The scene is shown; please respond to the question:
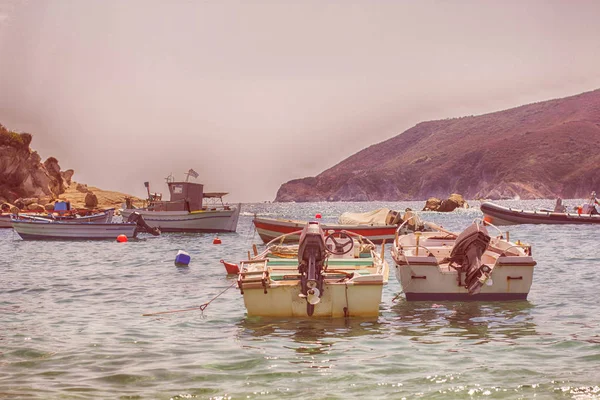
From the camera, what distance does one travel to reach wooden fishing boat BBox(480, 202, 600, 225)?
51.9 m

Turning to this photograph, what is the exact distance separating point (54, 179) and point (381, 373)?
10555cm

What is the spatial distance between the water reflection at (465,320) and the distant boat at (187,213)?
36.7 metres

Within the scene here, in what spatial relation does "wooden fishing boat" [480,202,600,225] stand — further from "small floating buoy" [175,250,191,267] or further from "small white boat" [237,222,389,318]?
"small white boat" [237,222,389,318]

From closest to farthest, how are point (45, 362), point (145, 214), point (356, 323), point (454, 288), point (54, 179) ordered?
point (45, 362) < point (356, 323) < point (454, 288) < point (145, 214) < point (54, 179)

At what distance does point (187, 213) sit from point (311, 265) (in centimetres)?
3917

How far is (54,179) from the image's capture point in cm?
10725

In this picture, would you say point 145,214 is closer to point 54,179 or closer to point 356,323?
point 356,323

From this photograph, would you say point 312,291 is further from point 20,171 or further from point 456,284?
point 20,171

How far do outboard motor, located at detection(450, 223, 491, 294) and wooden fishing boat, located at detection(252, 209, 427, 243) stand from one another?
1898 cm

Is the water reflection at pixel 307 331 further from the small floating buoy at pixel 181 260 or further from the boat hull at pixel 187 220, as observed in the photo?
the boat hull at pixel 187 220

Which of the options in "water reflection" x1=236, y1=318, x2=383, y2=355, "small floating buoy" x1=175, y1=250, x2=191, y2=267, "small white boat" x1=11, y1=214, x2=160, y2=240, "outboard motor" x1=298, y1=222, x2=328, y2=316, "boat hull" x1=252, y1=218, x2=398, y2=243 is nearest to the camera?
"water reflection" x1=236, y1=318, x2=383, y2=355

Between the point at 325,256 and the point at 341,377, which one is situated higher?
the point at 325,256

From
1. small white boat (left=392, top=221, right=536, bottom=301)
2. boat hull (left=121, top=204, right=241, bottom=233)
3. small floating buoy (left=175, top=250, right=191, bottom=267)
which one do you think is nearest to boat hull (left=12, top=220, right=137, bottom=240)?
boat hull (left=121, top=204, right=241, bottom=233)

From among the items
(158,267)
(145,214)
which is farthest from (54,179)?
(158,267)
